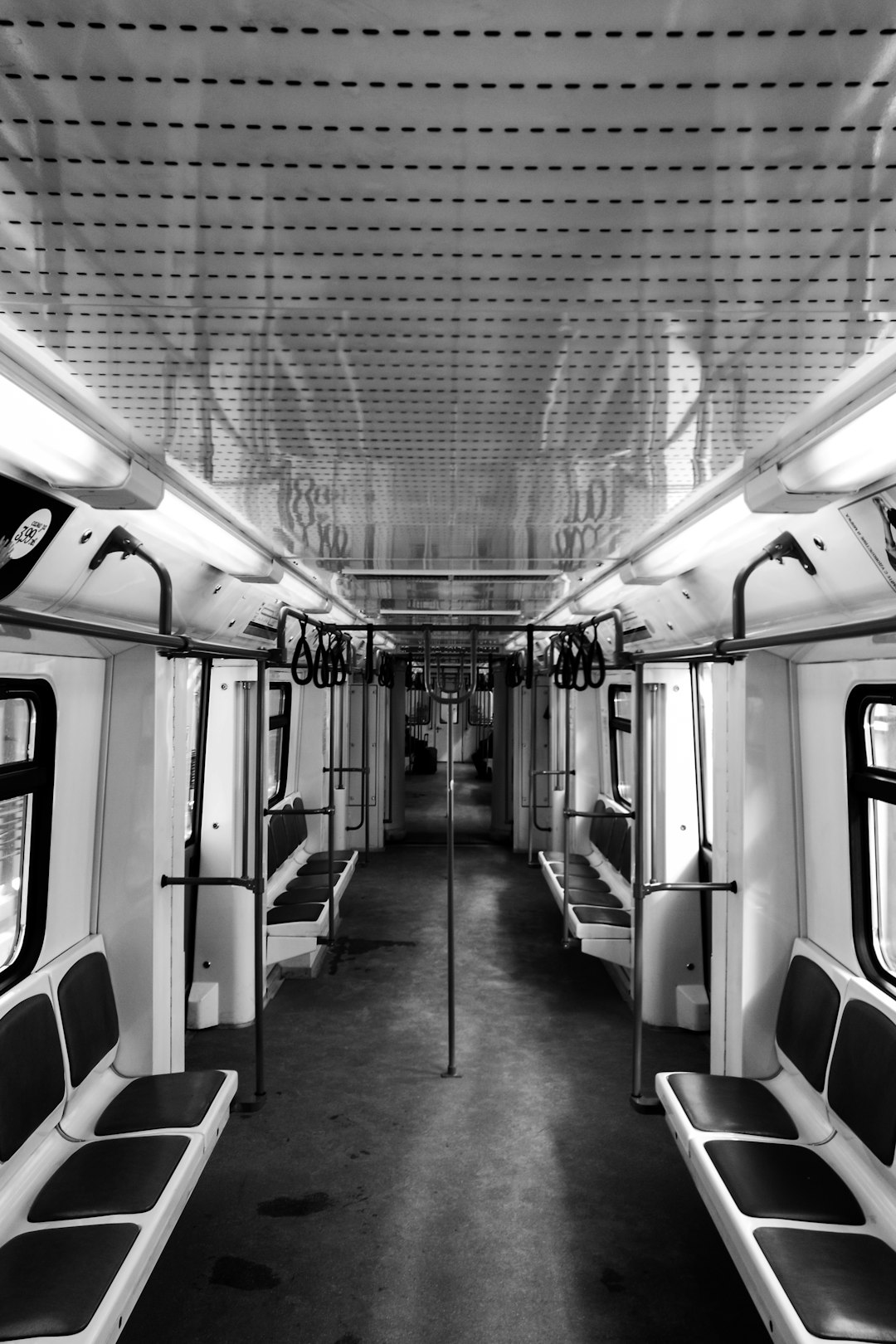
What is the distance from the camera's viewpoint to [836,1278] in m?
2.38

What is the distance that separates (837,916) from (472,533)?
2.59 metres

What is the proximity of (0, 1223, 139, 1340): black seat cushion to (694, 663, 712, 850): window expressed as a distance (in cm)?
456

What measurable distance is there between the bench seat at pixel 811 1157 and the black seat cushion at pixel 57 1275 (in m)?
2.08

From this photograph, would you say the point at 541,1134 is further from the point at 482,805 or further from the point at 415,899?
the point at 482,805

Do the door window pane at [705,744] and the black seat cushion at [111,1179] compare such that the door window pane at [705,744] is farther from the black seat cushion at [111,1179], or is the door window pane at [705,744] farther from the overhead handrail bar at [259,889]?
the black seat cushion at [111,1179]

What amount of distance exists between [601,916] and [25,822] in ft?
14.9

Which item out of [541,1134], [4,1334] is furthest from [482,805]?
[4,1334]

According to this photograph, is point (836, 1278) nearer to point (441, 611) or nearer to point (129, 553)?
point (129, 553)

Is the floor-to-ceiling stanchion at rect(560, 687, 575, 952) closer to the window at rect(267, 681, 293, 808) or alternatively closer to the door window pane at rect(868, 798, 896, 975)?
the door window pane at rect(868, 798, 896, 975)

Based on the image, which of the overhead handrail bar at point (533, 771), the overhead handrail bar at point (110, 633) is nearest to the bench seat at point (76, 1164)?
the overhead handrail bar at point (110, 633)

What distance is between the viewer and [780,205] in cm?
111

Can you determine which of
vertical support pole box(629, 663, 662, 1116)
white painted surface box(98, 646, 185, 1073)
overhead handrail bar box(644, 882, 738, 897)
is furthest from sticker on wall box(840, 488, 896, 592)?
white painted surface box(98, 646, 185, 1073)

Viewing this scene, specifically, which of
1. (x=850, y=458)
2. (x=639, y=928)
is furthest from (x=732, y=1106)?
(x=850, y=458)

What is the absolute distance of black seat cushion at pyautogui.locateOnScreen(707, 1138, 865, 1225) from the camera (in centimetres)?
273
